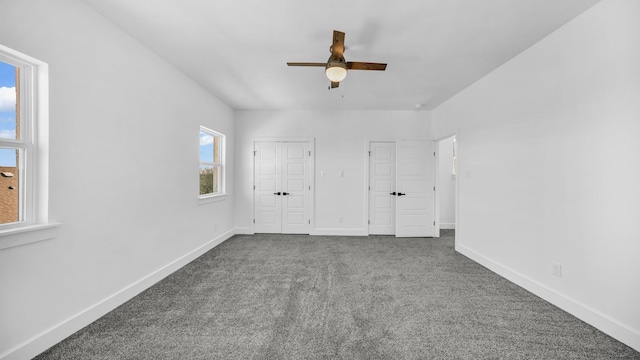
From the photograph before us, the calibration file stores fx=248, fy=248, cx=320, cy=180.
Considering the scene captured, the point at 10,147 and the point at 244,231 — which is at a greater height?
the point at 10,147

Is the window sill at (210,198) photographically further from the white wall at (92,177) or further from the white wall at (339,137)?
the white wall at (339,137)

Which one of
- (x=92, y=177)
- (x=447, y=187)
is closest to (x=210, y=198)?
(x=92, y=177)

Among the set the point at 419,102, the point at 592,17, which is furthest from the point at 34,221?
the point at 419,102

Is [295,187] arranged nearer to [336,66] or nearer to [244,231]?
[244,231]

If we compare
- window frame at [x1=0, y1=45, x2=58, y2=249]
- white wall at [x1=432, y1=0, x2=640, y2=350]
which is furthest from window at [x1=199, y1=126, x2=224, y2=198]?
white wall at [x1=432, y1=0, x2=640, y2=350]

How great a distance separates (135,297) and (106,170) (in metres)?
1.31

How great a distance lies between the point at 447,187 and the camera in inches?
245

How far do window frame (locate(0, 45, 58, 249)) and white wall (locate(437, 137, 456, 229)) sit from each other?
6.56 meters

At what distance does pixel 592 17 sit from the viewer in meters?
2.07

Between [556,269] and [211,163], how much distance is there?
486 cm

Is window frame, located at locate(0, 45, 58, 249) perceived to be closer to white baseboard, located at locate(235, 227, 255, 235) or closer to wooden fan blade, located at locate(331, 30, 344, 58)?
wooden fan blade, located at locate(331, 30, 344, 58)

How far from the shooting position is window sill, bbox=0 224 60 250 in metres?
1.52

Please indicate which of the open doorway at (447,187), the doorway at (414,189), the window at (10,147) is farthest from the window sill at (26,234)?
the open doorway at (447,187)

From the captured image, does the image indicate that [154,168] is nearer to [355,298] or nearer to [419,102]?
[355,298]
